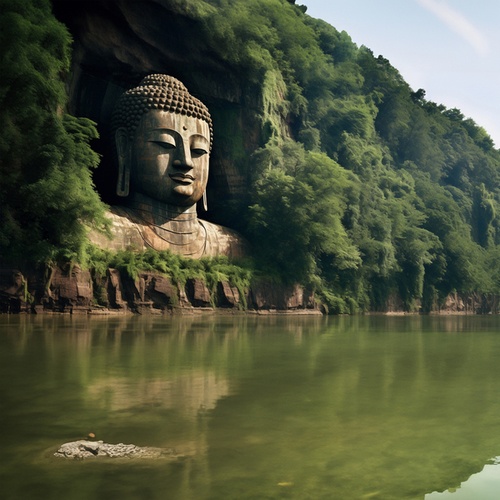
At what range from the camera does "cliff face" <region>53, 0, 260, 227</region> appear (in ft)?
77.6

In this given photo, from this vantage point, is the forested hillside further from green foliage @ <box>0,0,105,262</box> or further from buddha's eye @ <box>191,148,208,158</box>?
buddha's eye @ <box>191,148,208,158</box>

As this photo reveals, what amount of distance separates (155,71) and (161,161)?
180 inches

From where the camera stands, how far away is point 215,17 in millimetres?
26141

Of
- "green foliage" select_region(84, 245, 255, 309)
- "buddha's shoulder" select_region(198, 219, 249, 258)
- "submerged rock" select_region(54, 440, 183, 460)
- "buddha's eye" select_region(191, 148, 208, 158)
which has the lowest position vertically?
"submerged rock" select_region(54, 440, 183, 460)

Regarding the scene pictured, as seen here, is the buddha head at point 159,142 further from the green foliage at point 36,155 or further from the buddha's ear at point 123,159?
the green foliage at point 36,155

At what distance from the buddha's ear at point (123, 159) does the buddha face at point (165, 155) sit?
0.21 meters

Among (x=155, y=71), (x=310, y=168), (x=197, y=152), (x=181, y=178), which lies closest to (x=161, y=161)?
(x=181, y=178)

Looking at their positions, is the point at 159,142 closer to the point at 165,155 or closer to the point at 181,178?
the point at 165,155

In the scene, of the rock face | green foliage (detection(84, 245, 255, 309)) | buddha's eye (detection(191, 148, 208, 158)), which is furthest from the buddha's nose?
the rock face

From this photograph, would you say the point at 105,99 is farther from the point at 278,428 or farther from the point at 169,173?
the point at 278,428

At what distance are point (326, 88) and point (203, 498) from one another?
33.4 meters

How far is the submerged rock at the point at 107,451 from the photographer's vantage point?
11.9 feet

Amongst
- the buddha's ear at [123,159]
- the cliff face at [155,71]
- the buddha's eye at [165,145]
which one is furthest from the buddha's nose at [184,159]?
the cliff face at [155,71]

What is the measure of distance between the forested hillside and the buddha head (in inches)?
133
